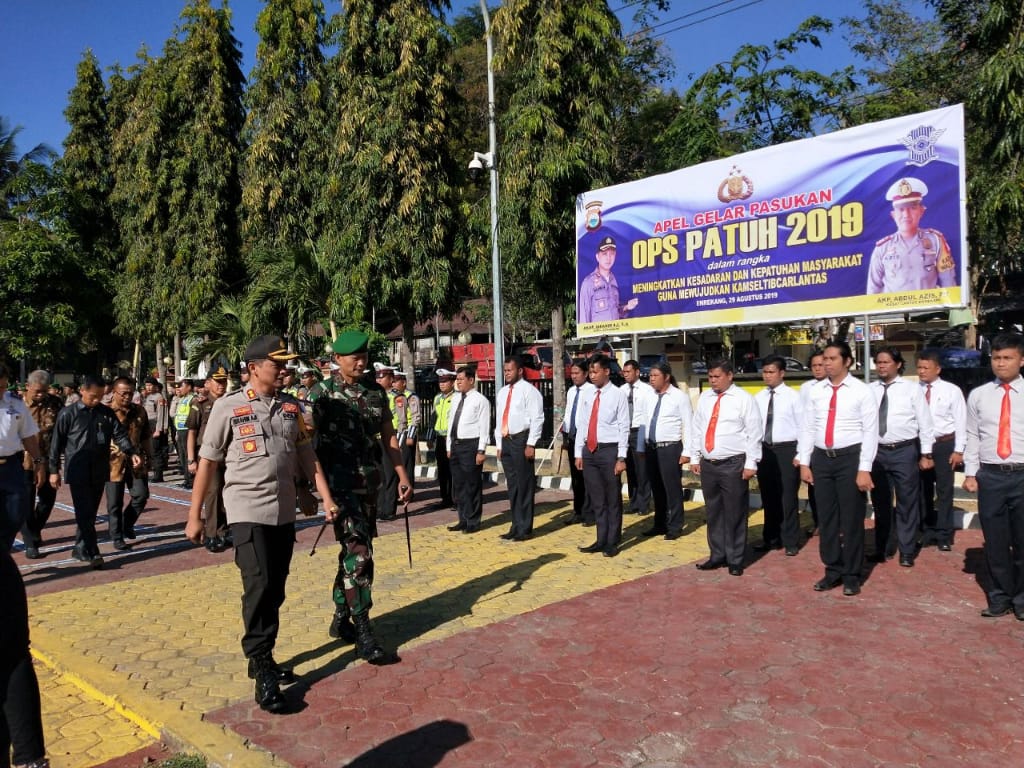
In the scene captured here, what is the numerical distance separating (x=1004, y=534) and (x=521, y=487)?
460cm

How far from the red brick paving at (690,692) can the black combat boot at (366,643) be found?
100 mm

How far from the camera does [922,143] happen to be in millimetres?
10086

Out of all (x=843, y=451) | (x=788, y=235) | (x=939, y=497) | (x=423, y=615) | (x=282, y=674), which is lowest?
(x=423, y=615)

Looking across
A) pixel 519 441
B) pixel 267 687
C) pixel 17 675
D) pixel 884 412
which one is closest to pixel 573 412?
pixel 519 441

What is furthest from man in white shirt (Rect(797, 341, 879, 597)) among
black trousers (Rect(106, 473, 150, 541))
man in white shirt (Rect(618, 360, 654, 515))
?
black trousers (Rect(106, 473, 150, 541))

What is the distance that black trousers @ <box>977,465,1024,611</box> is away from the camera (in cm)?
570

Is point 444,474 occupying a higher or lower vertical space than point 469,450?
lower

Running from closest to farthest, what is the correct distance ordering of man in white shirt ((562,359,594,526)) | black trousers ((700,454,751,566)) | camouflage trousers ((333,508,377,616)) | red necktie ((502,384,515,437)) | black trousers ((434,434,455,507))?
camouflage trousers ((333,508,377,616)), black trousers ((700,454,751,566)), red necktie ((502,384,515,437)), man in white shirt ((562,359,594,526)), black trousers ((434,434,455,507))

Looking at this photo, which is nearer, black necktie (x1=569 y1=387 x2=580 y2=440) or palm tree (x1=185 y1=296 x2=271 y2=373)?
black necktie (x1=569 y1=387 x2=580 y2=440)

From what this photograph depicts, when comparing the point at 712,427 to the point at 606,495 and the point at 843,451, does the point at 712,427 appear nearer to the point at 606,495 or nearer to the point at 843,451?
the point at 843,451

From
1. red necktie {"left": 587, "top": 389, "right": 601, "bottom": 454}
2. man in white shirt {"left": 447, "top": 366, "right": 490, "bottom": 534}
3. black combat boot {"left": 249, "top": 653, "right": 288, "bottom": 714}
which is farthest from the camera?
man in white shirt {"left": 447, "top": 366, "right": 490, "bottom": 534}

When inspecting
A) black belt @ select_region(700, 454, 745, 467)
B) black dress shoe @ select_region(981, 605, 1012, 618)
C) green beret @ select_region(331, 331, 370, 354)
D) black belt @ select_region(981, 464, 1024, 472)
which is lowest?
black dress shoe @ select_region(981, 605, 1012, 618)

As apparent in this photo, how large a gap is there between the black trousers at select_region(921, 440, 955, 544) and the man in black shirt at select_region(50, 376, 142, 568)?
8.29 meters

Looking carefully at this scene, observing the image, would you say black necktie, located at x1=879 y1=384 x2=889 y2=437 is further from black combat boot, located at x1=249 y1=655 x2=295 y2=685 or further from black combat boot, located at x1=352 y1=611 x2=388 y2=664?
black combat boot, located at x1=249 y1=655 x2=295 y2=685
